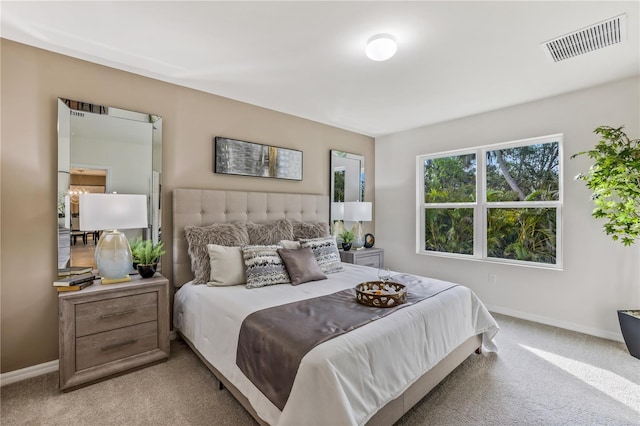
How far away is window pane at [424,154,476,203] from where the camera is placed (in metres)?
4.05

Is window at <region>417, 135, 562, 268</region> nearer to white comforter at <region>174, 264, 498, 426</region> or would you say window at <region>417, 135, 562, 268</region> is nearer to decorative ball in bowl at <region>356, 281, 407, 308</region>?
white comforter at <region>174, 264, 498, 426</region>

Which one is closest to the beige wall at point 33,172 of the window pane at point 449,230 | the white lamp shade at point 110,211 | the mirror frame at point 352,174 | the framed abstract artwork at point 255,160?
the white lamp shade at point 110,211

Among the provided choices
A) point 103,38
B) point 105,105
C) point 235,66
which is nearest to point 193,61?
point 235,66

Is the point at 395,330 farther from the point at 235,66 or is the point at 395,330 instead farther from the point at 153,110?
the point at 153,110

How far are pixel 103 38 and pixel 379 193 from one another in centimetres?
394

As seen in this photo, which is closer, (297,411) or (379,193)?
(297,411)

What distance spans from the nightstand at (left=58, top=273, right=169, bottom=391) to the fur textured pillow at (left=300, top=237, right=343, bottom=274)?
4.45 feet

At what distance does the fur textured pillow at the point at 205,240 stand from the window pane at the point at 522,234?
3126 millimetres

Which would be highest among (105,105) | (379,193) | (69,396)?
(105,105)

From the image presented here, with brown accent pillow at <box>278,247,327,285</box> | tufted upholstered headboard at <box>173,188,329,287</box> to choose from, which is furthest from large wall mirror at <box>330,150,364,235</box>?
Result: brown accent pillow at <box>278,247,327,285</box>

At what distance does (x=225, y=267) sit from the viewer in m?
2.56

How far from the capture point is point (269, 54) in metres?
2.42

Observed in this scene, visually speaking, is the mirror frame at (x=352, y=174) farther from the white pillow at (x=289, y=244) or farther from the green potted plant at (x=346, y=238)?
the white pillow at (x=289, y=244)

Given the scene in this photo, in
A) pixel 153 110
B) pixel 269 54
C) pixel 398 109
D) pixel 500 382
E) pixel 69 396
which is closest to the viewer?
pixel 69 396
